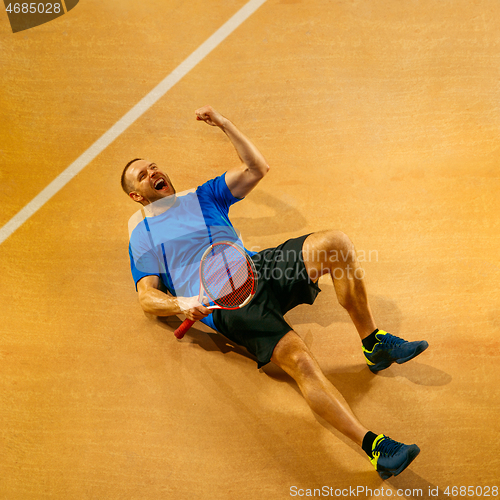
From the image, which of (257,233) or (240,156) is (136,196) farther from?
(257,233)

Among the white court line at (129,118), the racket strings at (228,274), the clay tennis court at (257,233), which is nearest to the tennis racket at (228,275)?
the racket strings at (228,274)

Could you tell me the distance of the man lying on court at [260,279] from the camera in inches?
64.3

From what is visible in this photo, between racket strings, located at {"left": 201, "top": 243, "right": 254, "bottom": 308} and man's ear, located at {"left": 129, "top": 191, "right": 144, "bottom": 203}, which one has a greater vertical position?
man's ear, located at {"left": 129, "top": 191, "right": 144, "bottom": 203}

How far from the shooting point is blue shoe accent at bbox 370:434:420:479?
1.53 metres

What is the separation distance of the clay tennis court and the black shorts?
267mm

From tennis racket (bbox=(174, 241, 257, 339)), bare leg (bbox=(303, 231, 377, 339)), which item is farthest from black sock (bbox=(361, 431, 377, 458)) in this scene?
tennis racket (bbox=(174, 241, 257, 339))

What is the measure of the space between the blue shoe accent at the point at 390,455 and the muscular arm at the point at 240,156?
1245 millimetres

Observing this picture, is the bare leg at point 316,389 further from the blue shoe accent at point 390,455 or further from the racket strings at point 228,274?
the racket strings at point 228,274

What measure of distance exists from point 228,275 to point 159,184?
0.57m

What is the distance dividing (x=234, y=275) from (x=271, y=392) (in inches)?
24.6

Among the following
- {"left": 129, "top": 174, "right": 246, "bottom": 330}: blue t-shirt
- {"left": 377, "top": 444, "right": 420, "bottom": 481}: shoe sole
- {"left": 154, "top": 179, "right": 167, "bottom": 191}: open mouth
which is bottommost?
{"left": 377, "top": 444, "right": 420, "bottom": 481}: shoe sole

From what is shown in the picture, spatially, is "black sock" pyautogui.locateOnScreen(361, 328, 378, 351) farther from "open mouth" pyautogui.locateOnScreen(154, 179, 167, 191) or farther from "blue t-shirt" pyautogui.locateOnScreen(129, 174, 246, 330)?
"open mouth" pyautogui.locateOnScreen(154, 179, 167, 191)

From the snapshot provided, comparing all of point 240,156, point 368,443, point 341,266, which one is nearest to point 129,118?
point 240,156

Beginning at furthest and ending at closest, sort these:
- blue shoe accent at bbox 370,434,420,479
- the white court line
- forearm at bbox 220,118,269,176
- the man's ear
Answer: the white court line → the man's ear → forearm at bbox 220,118,269,176 → blue shoe accent at bbox 370,434,420,479
